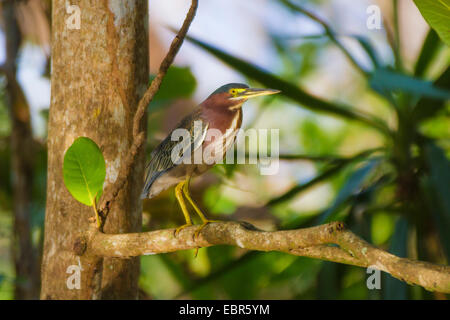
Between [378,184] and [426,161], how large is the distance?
204 mm

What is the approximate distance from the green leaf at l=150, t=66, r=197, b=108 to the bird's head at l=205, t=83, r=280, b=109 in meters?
0.65

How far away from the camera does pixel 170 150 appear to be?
1.36 meters

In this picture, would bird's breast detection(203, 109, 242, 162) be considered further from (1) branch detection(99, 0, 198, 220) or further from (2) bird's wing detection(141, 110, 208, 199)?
(1) branch detection(99, 0, 198, 220)

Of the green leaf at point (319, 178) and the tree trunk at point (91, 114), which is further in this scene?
the green leaf at point (319, 178)

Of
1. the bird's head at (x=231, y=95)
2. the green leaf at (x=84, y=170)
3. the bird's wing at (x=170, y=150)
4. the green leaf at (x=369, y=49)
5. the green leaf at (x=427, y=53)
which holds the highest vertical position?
the green leaf at (x=369, y=49)

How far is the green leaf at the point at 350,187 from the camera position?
175cm

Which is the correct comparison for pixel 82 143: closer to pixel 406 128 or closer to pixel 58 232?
pixel 58 232

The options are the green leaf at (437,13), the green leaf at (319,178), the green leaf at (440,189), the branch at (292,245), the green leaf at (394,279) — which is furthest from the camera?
the green leaf at (319,178)

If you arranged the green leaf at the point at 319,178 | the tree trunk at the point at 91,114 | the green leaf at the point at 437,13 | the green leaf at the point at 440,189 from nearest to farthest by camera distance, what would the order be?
the green leaf at the point at 437,13 → the tree trunk at the point at 91,114 → the green leaf at the point at 440,189 → the green leaf at the point at 319,178

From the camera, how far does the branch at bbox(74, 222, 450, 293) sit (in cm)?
77

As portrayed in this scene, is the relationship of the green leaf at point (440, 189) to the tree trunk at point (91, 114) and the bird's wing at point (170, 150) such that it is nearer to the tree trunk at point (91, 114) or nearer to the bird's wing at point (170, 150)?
the bird's wing at point (170, 150)

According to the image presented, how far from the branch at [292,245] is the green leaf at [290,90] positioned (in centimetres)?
97

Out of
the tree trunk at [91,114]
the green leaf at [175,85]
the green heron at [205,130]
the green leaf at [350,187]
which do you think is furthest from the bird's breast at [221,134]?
the green leaf at [175,85]

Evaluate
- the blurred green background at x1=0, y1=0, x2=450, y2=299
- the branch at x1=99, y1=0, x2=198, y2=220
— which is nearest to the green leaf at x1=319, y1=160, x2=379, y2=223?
the blurred green background at x1=0, y1=0, x2=450, y2=299
